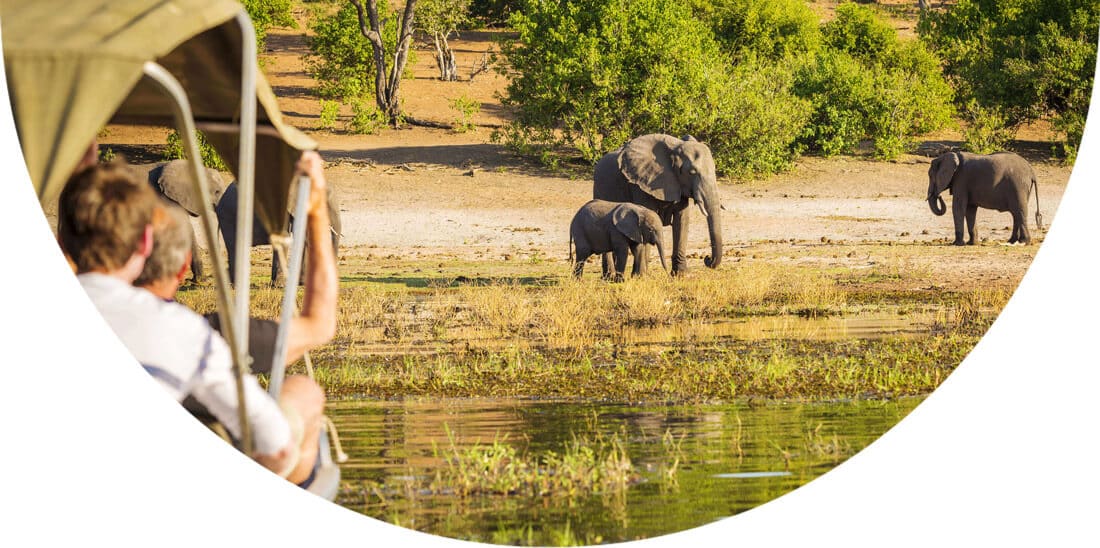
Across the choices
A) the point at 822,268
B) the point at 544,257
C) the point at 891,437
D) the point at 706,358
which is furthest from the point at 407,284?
the point at 891,437

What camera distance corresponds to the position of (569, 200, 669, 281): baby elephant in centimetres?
1775

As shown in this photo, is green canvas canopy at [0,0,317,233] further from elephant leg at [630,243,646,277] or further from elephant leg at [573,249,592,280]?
elephant leg at [573,249,592,280]

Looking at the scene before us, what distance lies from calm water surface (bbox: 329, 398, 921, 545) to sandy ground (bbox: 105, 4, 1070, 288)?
10.4 m

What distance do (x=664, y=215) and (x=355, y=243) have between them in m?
4.80

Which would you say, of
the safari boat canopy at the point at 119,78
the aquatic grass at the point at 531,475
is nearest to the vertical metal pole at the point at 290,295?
the safari boat canopy at the point at 119,78

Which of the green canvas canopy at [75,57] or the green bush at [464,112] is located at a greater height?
the green canvas canopy at [75,57]

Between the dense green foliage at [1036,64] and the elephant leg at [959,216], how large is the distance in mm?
7132

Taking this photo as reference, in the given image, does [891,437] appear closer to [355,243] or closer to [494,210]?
[355,243]

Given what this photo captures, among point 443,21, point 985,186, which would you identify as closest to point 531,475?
point 985,186

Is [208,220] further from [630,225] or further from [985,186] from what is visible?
[985,186]

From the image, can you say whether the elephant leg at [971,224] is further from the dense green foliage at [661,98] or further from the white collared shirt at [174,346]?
the white collared shirt at [174,346]

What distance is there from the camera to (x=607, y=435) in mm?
8289

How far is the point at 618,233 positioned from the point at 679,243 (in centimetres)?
134

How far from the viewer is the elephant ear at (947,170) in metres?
23.6
